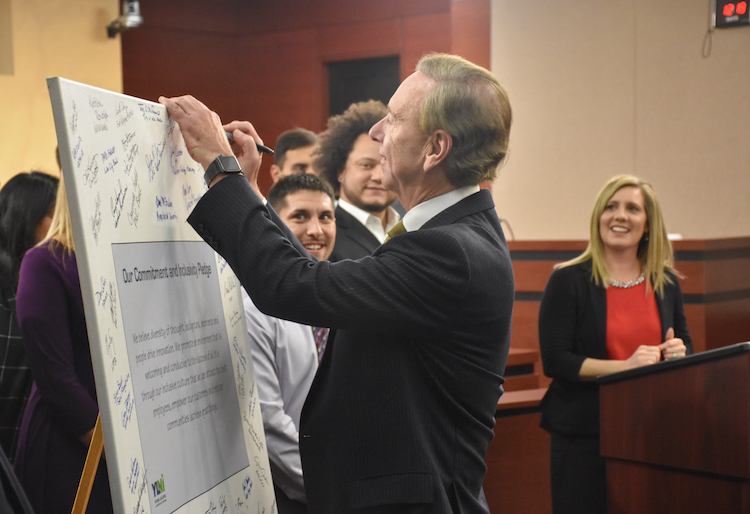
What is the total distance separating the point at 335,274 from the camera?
114 centimetres

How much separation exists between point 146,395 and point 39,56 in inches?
222

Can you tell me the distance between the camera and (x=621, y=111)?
5656mm

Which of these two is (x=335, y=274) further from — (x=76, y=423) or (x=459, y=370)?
(x=76, y=423)

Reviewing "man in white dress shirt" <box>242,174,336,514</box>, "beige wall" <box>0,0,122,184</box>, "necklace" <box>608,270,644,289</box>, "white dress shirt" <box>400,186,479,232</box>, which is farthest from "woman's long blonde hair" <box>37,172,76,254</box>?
"beige wall" <box>0,0,122,184</box>

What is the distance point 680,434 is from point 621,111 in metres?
4.02

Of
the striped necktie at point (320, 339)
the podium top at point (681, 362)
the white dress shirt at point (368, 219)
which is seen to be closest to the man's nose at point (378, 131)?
the striped necktie at point (320, 339)

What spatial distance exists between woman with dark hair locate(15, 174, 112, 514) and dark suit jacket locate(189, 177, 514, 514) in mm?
776

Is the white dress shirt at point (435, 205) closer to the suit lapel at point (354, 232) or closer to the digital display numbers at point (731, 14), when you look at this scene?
the suit lapel at point (354, 232)

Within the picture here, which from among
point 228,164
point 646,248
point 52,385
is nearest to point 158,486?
point 228,164

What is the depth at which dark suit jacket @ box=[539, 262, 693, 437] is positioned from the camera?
262cm

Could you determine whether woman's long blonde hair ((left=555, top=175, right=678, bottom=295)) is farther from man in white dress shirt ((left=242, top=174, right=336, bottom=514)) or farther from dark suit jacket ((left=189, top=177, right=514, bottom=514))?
dark suit jacket ((left=189, top=177, right=514, bottom=514))

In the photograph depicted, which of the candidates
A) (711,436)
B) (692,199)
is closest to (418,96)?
(711,436)
